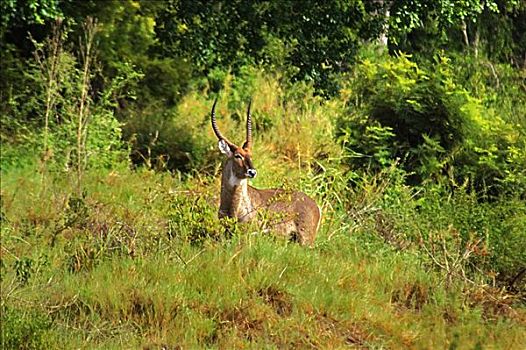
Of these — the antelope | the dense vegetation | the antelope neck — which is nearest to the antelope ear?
the antelope

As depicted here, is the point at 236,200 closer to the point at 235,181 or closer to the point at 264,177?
the point at 235,181

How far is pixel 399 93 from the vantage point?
1277 cm

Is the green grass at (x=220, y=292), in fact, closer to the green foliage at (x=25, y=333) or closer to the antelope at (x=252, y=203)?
the green foliage at (x=25, y=333)

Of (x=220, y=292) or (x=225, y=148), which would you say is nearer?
(x=220, y=292)

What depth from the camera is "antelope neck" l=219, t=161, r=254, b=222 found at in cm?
973

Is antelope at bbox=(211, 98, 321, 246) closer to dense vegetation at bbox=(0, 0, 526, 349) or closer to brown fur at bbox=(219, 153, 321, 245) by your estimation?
brown fur at bbox=(219, 153, 321, 245)

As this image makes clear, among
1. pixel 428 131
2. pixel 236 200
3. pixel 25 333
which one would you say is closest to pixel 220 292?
pixel 25 333

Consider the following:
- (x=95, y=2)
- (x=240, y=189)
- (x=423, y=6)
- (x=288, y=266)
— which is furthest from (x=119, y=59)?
(x=288, y=266)

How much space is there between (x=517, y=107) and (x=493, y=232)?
4.54m

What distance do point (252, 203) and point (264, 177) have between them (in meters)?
3.38

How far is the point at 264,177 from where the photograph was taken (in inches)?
521

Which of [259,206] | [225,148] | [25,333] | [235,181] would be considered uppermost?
[225,148]

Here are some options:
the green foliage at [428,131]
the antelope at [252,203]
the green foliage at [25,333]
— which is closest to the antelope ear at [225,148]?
the antelope at [252,203]

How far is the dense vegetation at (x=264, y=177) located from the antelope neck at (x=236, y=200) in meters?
0.22
